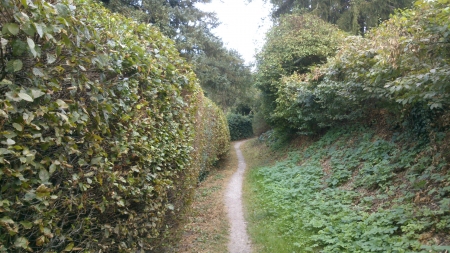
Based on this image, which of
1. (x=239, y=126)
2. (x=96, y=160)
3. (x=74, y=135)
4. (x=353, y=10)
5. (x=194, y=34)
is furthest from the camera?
(x=239, y=126)

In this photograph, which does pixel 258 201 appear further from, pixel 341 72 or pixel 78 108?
pixel 78 108

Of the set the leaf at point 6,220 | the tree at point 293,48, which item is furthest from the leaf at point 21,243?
the tree at point 293,48

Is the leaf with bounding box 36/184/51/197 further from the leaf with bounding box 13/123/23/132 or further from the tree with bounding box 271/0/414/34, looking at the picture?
the tree with bounding box 271/0/414/34

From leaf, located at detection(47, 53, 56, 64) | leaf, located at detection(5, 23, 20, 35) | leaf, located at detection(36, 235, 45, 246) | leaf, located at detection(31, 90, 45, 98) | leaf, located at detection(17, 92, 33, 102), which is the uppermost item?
leaf, located at detection(5, 23, 20, 35)

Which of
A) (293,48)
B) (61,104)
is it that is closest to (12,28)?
(61,104)

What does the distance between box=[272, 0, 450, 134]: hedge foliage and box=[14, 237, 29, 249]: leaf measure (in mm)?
5510

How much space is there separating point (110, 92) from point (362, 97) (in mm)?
8765

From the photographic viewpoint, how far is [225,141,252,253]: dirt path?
7109 mm

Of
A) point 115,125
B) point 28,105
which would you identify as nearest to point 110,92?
point 115,125

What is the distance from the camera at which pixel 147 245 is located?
4.22 m

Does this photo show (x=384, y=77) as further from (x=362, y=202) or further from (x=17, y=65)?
(x=17, y=65)

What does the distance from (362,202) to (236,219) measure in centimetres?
339

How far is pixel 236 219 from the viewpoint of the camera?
8938 millimetres

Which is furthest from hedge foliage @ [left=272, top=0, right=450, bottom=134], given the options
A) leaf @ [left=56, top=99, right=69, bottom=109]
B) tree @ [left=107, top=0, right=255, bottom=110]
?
tree @ [left=107, top=0, right=255, bottom=110]
